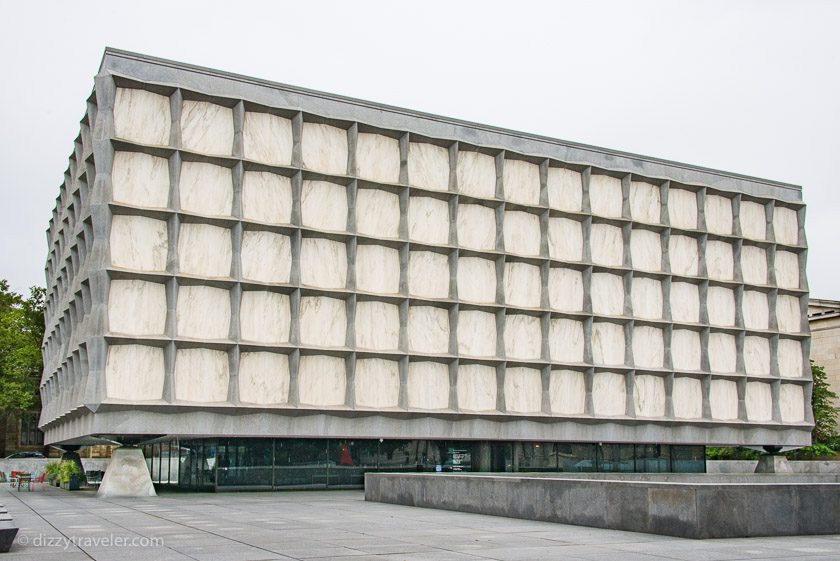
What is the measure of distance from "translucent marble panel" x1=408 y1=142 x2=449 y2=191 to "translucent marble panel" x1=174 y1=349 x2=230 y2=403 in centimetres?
1342

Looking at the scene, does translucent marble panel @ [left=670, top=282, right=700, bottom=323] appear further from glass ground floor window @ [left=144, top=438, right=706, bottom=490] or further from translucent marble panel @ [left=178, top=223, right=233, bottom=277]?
translucent marble panel @ [left=178, top=223, right=233, bottom=277]

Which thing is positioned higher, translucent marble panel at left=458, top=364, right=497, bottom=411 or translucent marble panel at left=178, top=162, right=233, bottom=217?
translucent marble panel at left=178, top=162, right=233, bottom=217

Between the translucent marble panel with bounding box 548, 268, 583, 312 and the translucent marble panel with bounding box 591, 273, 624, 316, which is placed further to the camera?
the translucent marble panel with bounding box 591, 273, 624, 316

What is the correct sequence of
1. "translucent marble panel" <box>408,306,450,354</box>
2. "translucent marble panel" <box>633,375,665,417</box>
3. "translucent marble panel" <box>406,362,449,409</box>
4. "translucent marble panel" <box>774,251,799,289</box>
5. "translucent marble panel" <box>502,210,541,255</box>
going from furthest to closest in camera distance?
"translucent marble panel" <box>774,251,799,289</box>
"translucent marble panel" <box>633,375,665,417</box>
"translucent marble panel" <box>502,210,541,255</box>
"translucent marble panel" <box>408,306,450,354</box>
"translucent marble panel" <box>406,362,449,409</box>

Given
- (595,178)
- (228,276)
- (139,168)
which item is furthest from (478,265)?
(139,168)

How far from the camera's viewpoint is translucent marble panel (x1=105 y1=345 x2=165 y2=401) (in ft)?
127

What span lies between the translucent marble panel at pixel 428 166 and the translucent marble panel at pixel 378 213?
5.23ft

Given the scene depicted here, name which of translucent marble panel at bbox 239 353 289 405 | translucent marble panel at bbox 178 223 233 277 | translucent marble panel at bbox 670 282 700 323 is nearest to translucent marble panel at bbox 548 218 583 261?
translucent marble panel at bbox 670 282 700 323

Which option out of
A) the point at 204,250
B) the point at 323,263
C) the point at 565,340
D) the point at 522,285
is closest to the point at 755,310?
the point at 565,340

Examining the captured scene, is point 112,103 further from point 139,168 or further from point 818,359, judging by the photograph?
point 818,359

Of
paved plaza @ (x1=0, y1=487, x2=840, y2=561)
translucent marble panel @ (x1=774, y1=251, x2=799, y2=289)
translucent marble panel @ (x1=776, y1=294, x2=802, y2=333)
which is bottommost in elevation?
paved plaza @ (x1=0, y1=487, x2=840, y2=561)

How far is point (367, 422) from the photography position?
4491cm

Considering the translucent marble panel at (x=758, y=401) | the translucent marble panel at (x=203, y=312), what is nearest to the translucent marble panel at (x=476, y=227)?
the translucent marble panel at (x=203, y=312)

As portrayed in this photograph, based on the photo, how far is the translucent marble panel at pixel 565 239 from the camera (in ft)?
170
